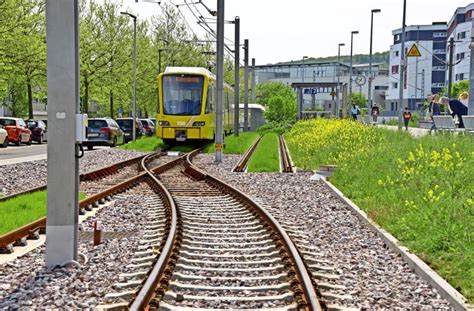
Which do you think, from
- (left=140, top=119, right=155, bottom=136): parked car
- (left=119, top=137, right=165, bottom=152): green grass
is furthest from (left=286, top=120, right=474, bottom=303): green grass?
(left=140, top=119, right=155, bottom=136): parked car

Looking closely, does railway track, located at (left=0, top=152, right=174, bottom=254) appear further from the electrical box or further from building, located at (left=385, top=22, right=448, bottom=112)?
building, located at (left=385, top=22, right=448, bottom=112)

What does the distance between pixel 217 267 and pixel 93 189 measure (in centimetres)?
835

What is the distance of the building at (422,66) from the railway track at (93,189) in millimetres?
98842

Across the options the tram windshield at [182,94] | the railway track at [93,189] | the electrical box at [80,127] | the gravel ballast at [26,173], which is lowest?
the gravel ballast at [26,173]

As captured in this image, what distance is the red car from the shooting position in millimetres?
38312

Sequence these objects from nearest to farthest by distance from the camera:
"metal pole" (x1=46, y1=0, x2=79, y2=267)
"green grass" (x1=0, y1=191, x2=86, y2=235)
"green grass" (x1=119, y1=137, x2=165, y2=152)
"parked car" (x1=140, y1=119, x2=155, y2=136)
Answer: "metal pole" (x1=46, y1=0, x2=79, y2=267)
"green grass" (x1=0, y1=191, x2=86, y2=235)
"green grass" (x1=119, y1=137, x2=165, y2=152)
"parked car" (x1=140, y1=119, x2=155, y2=136)

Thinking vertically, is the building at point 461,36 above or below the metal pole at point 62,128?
above

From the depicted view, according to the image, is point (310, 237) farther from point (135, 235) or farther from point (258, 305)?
point (258, 305)

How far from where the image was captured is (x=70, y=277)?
23.0ft

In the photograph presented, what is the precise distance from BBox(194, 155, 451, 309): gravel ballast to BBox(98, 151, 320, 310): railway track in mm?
346

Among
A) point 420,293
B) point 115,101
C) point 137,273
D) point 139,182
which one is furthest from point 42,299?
point 115,101

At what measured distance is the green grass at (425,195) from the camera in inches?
300

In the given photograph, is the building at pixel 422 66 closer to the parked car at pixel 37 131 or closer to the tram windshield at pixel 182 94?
the parked car at pixel 37 131

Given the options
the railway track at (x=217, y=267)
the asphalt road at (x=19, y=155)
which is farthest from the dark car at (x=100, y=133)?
the railway track at (x=217, y=267)
